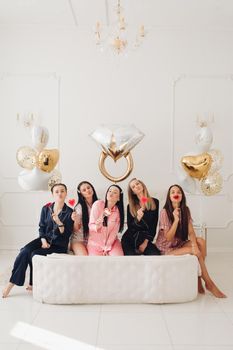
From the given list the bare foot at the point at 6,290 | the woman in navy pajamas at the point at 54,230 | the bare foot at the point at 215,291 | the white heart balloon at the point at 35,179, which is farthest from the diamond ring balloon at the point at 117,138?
the bare foot at the point at 6,290

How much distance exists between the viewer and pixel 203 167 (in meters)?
5.77

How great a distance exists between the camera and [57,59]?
701cm

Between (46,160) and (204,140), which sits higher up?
(204,140)

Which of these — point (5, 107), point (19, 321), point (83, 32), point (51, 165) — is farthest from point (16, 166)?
point (19, 321)

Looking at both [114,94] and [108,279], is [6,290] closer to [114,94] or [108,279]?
[108,279]

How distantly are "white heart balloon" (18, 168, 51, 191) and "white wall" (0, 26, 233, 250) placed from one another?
3.72 ft

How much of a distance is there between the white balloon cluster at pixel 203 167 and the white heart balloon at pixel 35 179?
173 cm

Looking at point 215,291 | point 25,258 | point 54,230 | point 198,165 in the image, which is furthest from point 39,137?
point 215,291

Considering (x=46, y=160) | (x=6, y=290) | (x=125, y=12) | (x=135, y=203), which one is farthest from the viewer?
(x=125, y=12)

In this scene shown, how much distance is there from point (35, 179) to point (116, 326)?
8.47 feet

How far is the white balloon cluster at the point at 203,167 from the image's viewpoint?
5789 millimetres

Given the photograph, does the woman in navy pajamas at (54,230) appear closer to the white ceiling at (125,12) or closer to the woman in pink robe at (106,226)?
the woman in pink robe at (106,226)

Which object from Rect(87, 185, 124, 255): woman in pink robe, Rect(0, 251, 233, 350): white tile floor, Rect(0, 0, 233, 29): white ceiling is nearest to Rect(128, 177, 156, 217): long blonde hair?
Rect(87, 185, 124, 255): woman in pink robe

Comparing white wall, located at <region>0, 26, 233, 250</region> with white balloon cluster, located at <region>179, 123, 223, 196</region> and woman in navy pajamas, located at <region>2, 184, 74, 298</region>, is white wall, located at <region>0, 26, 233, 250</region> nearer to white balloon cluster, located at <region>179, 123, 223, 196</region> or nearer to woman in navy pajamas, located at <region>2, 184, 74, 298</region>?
white balloon cluster, located at <region>179, 123, 223, 196</region>
